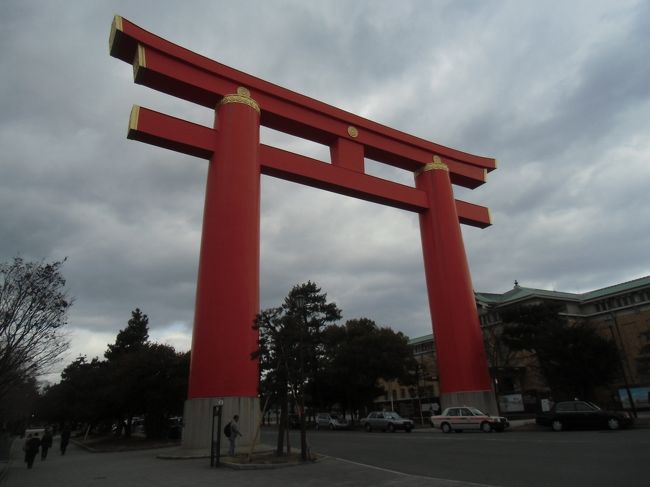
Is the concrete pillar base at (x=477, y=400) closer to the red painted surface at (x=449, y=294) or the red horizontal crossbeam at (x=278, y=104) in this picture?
the red painted surface at (x=449, y=294)

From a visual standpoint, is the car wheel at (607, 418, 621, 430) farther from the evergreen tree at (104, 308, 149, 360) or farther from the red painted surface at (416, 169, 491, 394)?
the evergreen tree at (104, 308, 149, 360)

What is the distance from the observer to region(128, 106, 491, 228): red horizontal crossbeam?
22.1 m

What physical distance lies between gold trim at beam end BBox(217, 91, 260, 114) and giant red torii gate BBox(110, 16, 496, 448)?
62mm

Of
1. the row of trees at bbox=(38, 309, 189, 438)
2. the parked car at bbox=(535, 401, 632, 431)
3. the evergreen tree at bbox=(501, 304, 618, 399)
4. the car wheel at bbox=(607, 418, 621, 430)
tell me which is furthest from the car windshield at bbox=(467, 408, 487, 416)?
the row of trees at bbox=(38, 309, 189, 438)

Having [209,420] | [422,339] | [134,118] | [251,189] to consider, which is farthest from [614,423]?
[422,339]

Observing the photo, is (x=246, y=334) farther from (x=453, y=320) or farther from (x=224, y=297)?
(x=453, y=320)

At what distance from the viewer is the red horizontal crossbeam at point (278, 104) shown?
22.4 metres

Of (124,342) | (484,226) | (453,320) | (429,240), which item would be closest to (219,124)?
(429,240)

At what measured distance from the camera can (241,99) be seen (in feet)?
81.7

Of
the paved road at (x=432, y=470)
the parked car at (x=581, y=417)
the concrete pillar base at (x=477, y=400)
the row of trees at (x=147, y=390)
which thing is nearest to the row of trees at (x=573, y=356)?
the concrete pillar base at (x=477, y=400)

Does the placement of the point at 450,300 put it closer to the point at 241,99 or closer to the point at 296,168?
the point at 296,168

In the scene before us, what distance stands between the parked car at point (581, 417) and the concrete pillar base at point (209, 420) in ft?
46.3

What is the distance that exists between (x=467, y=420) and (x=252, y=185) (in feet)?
56.9

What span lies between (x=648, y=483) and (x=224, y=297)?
16.6 metres
